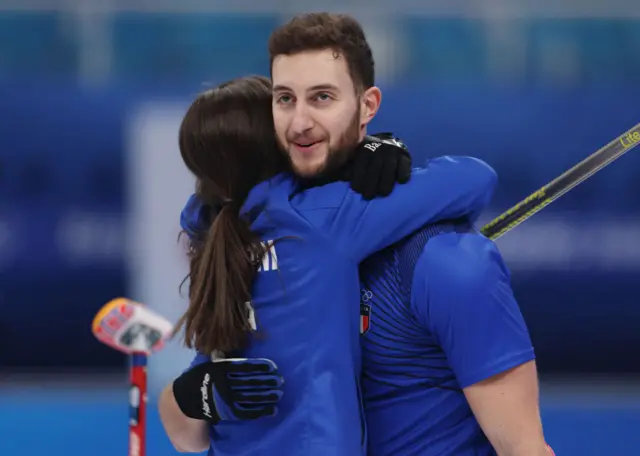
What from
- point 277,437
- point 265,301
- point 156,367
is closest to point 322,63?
point 265,301

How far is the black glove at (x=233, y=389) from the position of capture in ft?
6.39

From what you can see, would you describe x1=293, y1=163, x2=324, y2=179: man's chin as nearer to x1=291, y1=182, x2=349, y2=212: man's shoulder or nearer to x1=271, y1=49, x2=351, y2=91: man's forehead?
x1=291, y1=182, x2=349, y2=212: man's shoulder

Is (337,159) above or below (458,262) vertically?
above

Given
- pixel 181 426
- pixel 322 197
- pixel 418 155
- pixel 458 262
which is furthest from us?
pixel 418 155

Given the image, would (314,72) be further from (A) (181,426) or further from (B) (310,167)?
(A) (181,426)

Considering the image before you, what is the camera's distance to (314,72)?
2.06 m

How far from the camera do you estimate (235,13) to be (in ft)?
25.1

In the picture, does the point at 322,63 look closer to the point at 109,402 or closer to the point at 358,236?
A: the point at 358,236

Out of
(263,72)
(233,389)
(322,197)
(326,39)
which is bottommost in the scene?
(233,389)

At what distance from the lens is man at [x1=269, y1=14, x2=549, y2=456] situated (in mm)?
1881

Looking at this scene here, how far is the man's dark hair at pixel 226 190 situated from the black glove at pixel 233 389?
0.06m

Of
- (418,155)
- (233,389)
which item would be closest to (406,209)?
(233,389)

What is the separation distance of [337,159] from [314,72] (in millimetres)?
188

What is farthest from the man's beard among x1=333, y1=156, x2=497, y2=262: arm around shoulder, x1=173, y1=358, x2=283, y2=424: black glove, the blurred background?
the blurred background
